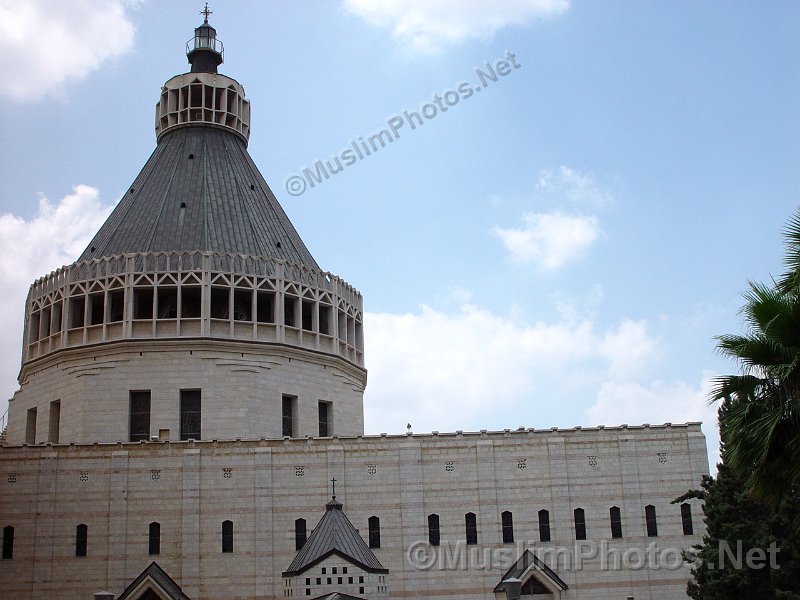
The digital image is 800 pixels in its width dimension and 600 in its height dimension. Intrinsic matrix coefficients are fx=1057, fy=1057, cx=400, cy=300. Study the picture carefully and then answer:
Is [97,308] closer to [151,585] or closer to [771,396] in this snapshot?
[151,585]

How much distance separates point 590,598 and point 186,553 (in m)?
16.9

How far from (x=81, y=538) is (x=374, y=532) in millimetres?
12199

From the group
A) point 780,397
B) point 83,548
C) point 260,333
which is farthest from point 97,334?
point 780,397

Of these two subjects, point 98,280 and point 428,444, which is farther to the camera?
point 98,280

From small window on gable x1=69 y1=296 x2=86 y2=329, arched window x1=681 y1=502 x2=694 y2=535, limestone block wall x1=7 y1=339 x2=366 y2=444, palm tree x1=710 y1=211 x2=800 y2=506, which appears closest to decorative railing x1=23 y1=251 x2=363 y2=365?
small window on gable x1=69 y1=296 x2=86 y2=329

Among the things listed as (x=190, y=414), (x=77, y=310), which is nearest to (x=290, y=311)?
(x=190, y=414)

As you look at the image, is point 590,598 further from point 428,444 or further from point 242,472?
point 242,472

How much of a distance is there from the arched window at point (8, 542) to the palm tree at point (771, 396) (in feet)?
108

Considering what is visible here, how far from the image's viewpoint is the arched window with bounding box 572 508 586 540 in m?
45.0

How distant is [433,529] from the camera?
44.9 metres

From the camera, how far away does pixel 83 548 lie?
4388 cm

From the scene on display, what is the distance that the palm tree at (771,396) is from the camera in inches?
776

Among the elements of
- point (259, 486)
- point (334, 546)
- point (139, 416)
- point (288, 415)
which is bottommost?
point (334, 546)

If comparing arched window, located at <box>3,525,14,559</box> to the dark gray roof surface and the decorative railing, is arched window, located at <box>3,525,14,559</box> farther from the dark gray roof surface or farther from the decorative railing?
the dark gray roof surface
